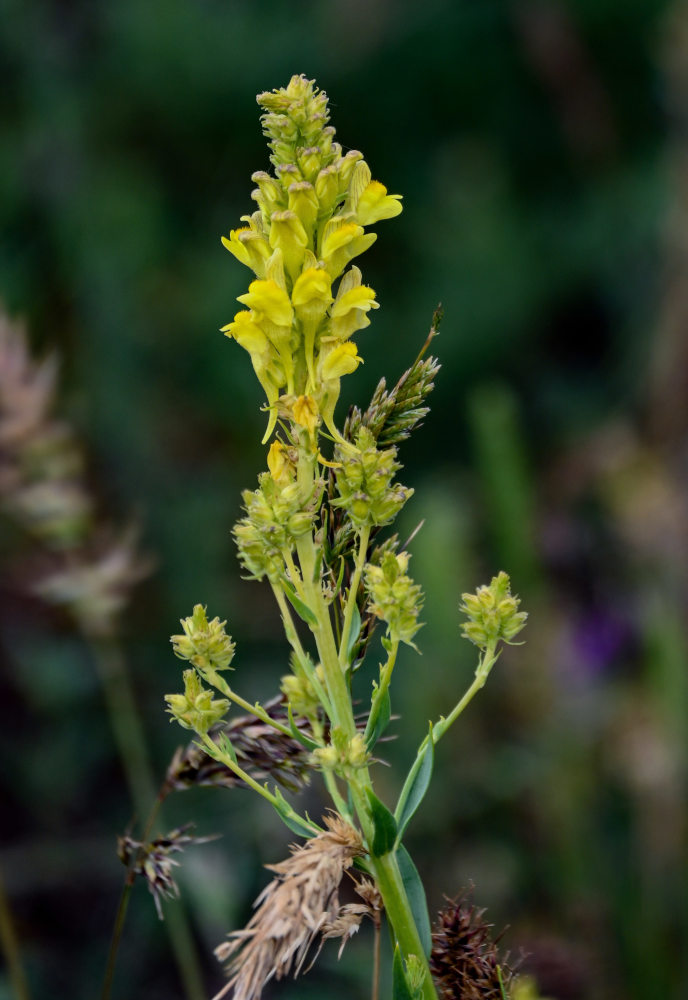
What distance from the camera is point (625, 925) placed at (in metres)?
2.57

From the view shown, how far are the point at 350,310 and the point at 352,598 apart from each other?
295 millimetres

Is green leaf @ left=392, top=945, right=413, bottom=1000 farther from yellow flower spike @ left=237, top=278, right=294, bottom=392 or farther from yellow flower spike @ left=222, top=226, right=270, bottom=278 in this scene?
yellow flower spike @ left=222, top=226, right=270, bottom=278

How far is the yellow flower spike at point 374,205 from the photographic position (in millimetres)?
1077

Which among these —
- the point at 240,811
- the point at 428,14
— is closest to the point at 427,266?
the point at 428,14

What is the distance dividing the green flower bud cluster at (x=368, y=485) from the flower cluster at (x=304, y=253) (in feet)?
0.22

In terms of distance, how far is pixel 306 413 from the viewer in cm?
101

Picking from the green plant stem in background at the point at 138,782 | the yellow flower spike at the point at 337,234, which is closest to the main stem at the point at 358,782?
the yellow flower spike at the point at 337,234

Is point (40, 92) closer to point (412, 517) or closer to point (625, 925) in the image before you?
point (412, 517)

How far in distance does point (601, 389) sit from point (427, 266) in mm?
1290

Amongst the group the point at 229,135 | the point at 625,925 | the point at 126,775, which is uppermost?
the point at 229,135

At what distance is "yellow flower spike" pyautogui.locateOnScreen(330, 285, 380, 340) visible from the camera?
1034 millimetres

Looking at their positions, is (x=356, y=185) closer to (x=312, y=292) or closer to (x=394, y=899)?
(x=312, y=292)

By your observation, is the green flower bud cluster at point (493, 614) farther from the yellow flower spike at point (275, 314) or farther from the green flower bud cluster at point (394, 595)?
the yellow flower spike at point (275, 314)

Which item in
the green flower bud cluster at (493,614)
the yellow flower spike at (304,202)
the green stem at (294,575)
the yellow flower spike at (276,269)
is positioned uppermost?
the yellow flower spike at (304,202)
